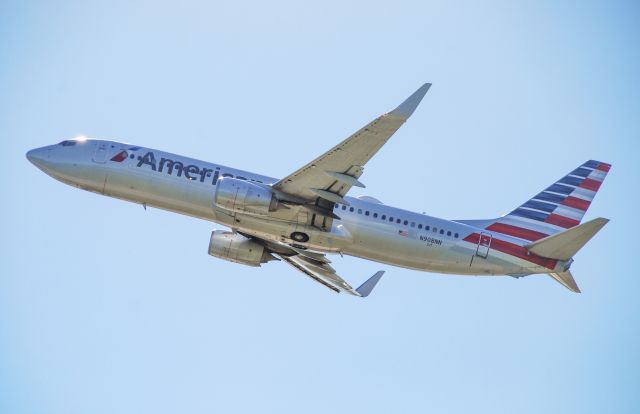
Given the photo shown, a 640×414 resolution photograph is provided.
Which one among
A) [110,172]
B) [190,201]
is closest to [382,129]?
[190,201]

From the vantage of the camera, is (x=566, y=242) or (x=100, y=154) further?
(x=100, y=154)

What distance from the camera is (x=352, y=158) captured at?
42.9 metres

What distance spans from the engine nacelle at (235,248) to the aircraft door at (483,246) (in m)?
13.1

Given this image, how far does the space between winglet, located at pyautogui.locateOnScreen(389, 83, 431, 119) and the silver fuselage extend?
30.8 ft

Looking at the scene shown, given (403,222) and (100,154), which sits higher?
(100,154)

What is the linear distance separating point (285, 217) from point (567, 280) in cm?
1602

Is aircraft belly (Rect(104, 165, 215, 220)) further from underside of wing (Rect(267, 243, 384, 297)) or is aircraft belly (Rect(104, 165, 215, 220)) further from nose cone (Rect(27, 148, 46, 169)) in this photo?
underside of wing (Rect(267, 243, 384, 297))

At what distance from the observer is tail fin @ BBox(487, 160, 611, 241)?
52438 millimetres

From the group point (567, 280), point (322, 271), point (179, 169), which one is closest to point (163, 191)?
point (179, 169)

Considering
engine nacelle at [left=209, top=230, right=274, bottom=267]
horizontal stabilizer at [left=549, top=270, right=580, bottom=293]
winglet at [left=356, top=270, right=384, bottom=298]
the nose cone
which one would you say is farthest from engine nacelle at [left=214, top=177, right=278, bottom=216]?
horizontal stabilizer at [left=549, top=270, right=580, bottom=293]

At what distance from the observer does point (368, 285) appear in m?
54.6

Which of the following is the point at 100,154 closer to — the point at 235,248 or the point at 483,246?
the point at 235,248

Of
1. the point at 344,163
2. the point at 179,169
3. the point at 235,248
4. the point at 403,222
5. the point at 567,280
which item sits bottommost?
the point at 235,248

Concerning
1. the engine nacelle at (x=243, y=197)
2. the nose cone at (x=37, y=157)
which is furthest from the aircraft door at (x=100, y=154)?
the engine nacelle at (x=243, y=197)
